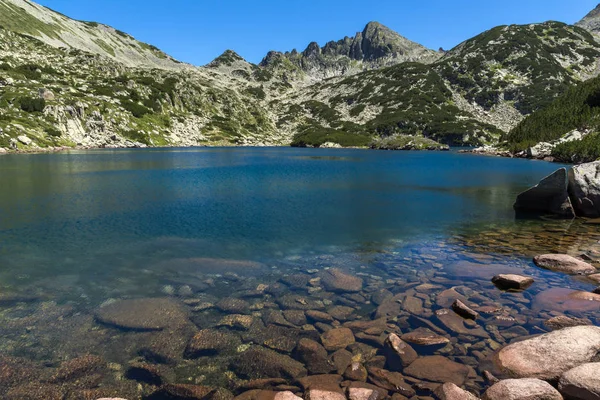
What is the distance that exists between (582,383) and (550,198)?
31.8m

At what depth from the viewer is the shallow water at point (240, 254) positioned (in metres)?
13.4

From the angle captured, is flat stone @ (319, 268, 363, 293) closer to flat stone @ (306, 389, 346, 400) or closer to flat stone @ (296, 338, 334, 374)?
flat stone @ (296, 338, 334, 374)

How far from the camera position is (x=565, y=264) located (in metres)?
19.4

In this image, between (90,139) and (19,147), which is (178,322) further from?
(90,139)

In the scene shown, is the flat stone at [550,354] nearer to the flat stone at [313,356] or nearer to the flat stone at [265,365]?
the flat stone at [313,356]

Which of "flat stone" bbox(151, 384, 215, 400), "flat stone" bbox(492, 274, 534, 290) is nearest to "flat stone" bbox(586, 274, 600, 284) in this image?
"flat stone" bbox(492, 274, 534, 290)

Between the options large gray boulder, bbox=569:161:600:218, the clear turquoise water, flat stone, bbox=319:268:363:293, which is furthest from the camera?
large gray boulder, bbox=569:161:600:218

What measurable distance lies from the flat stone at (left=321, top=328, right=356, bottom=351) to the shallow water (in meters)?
0.62

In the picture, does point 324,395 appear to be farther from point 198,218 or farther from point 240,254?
point 198,218

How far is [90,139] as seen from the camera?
146m

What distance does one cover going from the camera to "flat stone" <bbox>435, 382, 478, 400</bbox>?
9172 mm

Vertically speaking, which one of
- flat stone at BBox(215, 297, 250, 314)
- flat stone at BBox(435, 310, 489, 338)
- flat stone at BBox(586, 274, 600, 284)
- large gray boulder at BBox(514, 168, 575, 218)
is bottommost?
flat stone at BBox(215, 297, 250, 314)

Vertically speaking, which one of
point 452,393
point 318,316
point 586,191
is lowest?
point 318,316

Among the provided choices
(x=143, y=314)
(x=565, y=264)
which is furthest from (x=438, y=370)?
(x=565, y=264)
